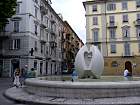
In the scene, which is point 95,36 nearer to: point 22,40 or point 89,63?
→ point 22,40

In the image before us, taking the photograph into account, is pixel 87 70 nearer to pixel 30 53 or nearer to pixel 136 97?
pixel 136 97

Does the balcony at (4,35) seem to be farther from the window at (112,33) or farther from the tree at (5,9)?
the window at (112,33)

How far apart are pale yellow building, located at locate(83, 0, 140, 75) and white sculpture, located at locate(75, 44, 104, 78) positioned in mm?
30830

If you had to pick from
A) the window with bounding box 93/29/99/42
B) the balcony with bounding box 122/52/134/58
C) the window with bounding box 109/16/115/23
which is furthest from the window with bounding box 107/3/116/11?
the balcony with bounding box 122/52/134/58

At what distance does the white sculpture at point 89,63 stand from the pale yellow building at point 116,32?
30.8 m

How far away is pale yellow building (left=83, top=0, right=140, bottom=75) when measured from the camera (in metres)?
48.4

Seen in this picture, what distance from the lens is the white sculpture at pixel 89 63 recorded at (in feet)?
58.4

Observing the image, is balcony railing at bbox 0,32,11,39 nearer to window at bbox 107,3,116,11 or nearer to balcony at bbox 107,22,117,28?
balcony at bbox 107,22,117,28

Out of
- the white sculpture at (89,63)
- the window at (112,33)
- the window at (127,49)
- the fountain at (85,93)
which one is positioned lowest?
the fountain at (85,93)

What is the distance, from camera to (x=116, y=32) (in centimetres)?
4950

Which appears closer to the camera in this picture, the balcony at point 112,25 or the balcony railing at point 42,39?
the balcony railing at point 42,39

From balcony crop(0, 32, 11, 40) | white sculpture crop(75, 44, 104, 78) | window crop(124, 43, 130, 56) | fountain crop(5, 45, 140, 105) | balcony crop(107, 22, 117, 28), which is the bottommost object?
fountain crop(5, 45, 140, 105)

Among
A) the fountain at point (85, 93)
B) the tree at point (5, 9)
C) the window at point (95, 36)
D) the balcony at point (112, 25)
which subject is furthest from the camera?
the window at point (95, 36)

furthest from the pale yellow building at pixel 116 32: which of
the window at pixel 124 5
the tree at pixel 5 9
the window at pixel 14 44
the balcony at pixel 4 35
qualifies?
the tree at pixel 5 9
